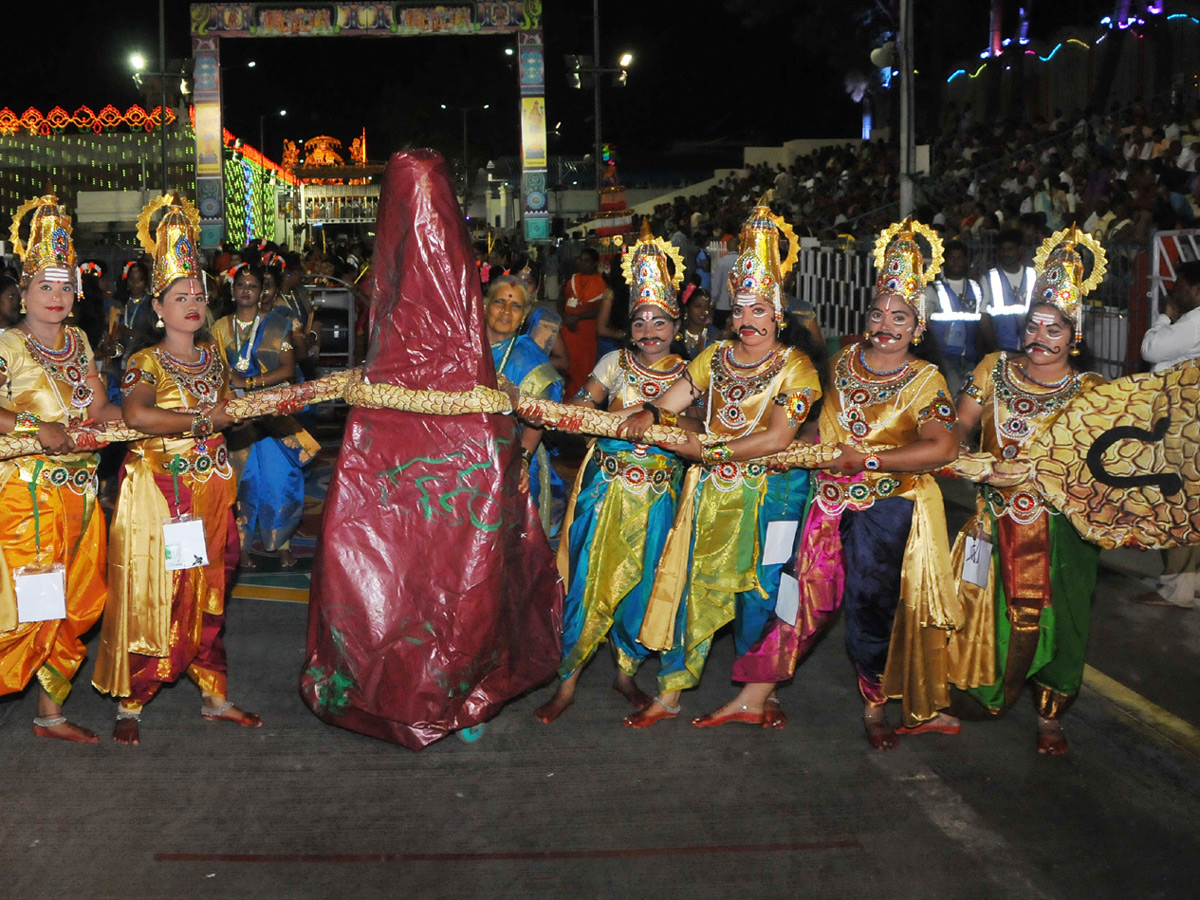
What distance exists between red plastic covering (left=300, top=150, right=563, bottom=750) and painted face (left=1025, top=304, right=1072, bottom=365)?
1.91m

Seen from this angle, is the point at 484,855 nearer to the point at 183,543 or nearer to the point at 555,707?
the point at 555,707

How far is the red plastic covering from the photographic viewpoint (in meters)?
4.22

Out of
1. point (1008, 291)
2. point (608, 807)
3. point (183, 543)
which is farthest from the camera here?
point (1008, 291)

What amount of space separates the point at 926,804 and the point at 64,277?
139 inches

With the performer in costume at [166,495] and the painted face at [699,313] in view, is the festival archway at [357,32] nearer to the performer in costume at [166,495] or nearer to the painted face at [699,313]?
the painted face at [699,313]

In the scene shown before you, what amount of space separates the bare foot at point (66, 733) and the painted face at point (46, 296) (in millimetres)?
1490

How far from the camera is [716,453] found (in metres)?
4.47

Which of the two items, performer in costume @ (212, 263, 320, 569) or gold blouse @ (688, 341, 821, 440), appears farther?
performer in costume @ (212, 263, 320, 569)

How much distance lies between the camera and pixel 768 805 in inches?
161

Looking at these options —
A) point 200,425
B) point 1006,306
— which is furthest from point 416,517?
point 1006,306

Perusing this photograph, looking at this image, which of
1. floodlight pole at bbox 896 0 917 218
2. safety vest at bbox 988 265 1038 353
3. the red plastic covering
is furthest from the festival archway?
the red plastic covering

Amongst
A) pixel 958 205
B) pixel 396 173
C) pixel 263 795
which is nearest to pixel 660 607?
pixel 263 795

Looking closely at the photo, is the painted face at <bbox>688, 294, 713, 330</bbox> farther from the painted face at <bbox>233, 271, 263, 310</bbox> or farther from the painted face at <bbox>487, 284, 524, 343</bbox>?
the painted face at <bbox>487, 284, 524, 343</bbox>

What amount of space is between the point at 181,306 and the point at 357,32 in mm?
22291
